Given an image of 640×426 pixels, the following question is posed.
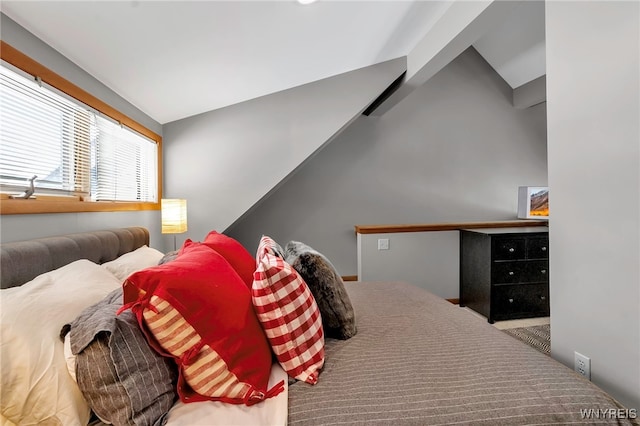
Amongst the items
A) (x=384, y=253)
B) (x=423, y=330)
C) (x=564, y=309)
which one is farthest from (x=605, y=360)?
(x=384, y=253)

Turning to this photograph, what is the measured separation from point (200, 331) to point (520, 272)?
3.08 m

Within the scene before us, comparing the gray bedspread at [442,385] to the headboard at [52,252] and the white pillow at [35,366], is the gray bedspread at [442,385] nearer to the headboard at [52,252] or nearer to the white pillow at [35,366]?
the white pillow at [35,366]

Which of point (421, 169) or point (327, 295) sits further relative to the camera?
point (421, 169)

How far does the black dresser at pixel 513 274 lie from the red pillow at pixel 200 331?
2656 millimetres

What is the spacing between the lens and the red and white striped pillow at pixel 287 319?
1016mm

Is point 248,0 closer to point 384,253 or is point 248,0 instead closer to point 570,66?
point 570,66

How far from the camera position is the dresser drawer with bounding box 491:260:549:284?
9.47 ft

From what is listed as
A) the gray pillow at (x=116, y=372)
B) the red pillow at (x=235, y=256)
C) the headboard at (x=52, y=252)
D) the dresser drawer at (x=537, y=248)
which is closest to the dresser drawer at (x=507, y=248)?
the dresser drawer at (x=537, y=248)

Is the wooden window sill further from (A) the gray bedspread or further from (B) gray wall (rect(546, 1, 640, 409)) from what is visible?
(B) gray wall (rect(546, 1, 640, 409))

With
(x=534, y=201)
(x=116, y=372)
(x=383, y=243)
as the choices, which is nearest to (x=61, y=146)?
(x=116, y=372)

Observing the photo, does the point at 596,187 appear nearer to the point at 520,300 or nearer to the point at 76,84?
the point at 520,300

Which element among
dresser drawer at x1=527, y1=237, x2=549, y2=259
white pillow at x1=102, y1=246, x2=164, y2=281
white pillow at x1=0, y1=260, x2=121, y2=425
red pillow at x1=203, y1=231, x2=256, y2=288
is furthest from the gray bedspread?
dresser drawer at x1=527, y1=237, x2=549, y2=259

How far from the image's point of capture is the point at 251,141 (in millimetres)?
2732

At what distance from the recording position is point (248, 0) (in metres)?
1.50
